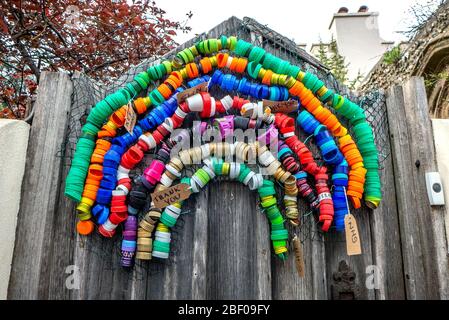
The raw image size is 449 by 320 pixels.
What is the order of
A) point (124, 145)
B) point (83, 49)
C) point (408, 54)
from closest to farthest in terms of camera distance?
point (124, 145) → point (83, 49) → point (408, 54)

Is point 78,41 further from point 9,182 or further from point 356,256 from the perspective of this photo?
point 356,256

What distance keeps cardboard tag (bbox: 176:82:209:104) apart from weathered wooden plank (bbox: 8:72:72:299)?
0.51 m

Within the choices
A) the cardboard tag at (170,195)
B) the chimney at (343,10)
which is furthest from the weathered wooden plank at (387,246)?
the chimney at (343,10)

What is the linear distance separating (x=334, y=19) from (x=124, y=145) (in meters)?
7.47

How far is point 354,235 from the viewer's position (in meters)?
1.22

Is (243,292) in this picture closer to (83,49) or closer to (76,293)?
(76,293)

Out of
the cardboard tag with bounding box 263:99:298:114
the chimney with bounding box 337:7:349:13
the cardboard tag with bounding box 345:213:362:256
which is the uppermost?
the chimney with bounding box 337:7:349:13

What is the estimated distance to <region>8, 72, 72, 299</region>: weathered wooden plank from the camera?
1193 millimetres

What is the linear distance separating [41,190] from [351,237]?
4.16 ft

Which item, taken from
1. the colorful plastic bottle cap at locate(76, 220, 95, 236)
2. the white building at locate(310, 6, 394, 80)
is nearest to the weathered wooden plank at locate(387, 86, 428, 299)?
the colorful plastic bottle cap at locate(76, 220, 95, 236)

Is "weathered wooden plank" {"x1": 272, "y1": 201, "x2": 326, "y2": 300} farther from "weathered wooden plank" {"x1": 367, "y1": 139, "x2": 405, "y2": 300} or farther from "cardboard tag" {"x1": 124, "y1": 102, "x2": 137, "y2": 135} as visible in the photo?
"cardboard tag" {"x1": 124, "y1": 102, "x2": 137, "y2": 135}

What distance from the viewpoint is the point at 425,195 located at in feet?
4.31

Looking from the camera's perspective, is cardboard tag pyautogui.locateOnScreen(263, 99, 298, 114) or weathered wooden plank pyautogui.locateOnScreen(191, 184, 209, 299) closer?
weathered wooden plank pyautogui.locateOnScreen(191, 184, 209, 299)

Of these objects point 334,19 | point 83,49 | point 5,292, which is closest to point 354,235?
point 5,292
